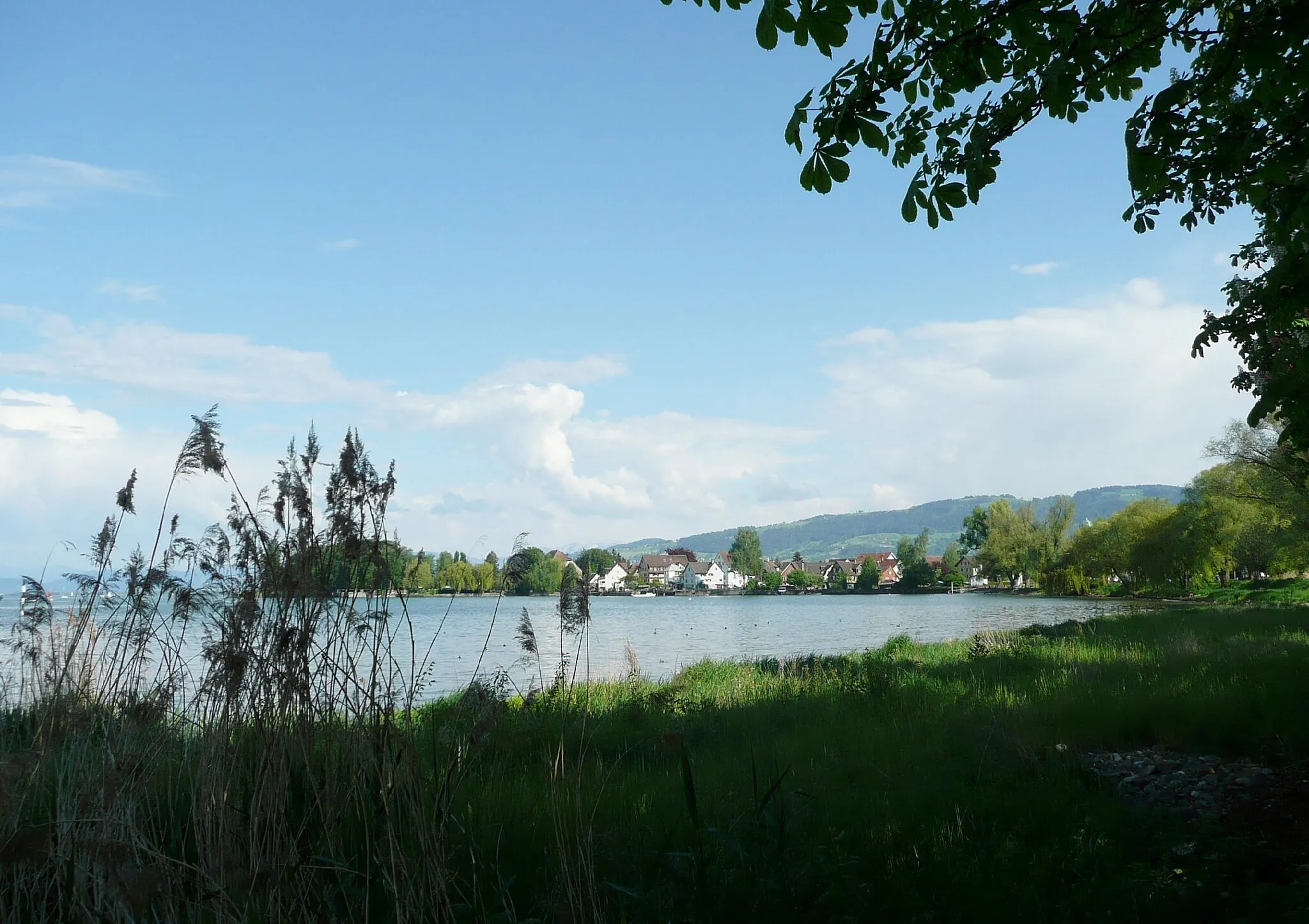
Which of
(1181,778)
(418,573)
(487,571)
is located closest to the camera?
(418,573)

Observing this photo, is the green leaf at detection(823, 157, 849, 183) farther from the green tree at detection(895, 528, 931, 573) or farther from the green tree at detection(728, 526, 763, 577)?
the green tree at detection(728, 526, 763, 577)

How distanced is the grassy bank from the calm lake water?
1254 millimetres

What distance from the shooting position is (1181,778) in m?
6.16

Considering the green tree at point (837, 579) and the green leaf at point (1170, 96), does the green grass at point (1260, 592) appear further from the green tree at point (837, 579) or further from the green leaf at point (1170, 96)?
the green tree at point (837, 579)

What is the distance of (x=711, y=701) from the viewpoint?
11781 millimetres

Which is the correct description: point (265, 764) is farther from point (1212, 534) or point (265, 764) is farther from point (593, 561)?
point (1212, 534)

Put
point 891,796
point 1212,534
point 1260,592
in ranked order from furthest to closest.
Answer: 1. point 1212,534
2. point 1260,592
3. point 891,796

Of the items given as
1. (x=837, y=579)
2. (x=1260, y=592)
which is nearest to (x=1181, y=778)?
(x=1260, y=592)

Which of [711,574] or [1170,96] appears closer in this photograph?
[1170,96]

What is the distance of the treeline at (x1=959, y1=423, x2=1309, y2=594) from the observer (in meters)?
31.8

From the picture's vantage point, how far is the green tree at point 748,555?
127750 millimetres

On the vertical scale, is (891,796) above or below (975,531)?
below

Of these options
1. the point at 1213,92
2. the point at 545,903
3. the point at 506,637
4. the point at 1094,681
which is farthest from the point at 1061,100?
the point at 506,637

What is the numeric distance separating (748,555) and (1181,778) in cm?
12468
